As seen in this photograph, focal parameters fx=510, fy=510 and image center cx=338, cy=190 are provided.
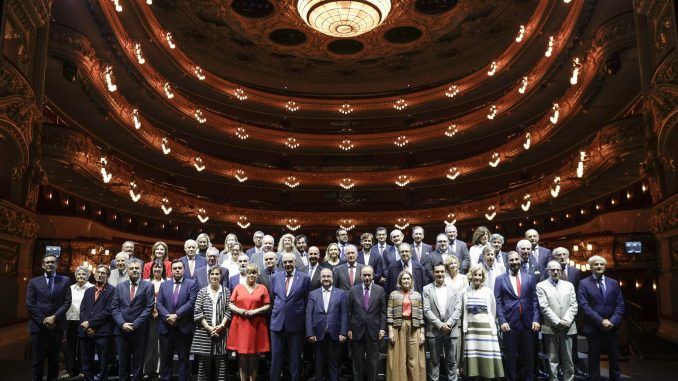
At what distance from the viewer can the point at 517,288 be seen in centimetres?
650

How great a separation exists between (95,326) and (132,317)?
503mm

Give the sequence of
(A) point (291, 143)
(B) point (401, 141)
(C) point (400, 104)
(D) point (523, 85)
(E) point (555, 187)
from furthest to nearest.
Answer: (C) point (400, 104), (A) point (291, 143), (B) point (401, 141), (D) point (523, 85), (E) point (555, 187)

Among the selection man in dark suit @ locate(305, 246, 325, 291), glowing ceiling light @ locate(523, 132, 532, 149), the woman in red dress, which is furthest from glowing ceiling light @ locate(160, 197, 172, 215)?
the woman in red dress

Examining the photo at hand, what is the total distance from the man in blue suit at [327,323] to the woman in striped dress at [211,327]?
3.53 ft

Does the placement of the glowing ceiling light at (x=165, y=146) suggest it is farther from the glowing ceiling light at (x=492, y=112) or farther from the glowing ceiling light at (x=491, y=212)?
the glowing ceiling light at (x=491, y=212)

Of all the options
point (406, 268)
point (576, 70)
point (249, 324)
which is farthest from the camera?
point (576, 70)

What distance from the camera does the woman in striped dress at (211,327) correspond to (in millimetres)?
6258

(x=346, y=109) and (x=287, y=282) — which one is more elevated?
(x=346, y=109)

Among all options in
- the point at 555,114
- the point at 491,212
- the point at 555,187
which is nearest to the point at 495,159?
the point at 491,212

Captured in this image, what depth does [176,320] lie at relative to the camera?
21.0ft

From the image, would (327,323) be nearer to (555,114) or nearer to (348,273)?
(348,273)

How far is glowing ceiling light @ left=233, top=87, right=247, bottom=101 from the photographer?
87.5ft

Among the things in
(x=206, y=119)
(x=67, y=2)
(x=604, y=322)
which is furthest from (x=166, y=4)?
(x=604, y=322)

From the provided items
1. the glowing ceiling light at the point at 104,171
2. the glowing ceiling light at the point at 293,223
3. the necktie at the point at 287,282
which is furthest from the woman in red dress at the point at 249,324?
the glowing ceiling light at the point at 293,223
